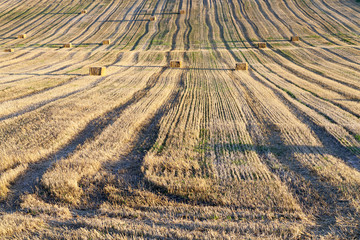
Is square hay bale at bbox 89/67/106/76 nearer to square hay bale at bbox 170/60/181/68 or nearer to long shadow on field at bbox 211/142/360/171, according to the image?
square hay bale at bbox 170/60/181/68

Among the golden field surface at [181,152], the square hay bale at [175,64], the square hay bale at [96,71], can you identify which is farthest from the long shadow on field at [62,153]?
the square hay bale at [175,64]

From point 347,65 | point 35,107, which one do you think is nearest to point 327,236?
point 35,107

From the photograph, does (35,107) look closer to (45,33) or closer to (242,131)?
(242,131)

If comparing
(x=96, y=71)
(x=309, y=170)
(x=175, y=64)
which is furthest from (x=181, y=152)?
(x=175, y=64)

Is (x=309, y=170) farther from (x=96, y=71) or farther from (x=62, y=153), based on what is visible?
(x=96, y=71)

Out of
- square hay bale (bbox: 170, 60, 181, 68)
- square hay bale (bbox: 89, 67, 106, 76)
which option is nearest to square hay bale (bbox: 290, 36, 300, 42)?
square hay bale (bbox: 170, 60, 181, 68)

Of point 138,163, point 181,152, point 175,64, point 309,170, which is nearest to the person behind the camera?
point 309,170

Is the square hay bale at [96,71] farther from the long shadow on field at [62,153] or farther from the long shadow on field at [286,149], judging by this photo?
the long shadow on field at [286,149]
